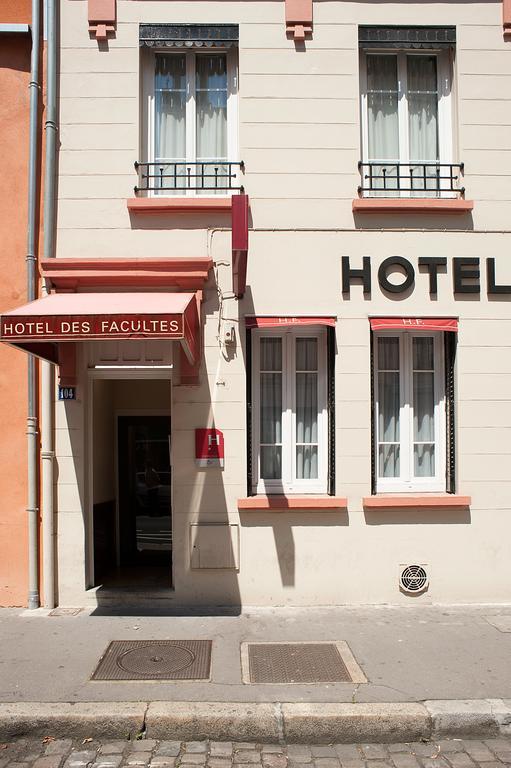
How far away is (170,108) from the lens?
7.83m

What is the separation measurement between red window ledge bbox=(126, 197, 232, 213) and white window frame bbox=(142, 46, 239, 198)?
1.17 ft

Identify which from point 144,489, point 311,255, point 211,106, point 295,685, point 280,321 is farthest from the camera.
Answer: point 144,489

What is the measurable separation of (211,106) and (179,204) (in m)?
1.53

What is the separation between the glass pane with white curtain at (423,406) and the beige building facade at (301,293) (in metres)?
0.03

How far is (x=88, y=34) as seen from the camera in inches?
293

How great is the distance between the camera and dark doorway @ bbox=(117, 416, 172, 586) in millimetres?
9016

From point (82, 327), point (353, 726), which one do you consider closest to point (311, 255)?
point (82, 327)

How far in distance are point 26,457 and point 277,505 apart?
9.77 ft

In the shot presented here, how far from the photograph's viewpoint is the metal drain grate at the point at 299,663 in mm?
5285

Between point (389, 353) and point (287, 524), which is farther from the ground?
point (389, 353)

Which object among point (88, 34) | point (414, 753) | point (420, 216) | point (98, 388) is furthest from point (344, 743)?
point (88, 34)

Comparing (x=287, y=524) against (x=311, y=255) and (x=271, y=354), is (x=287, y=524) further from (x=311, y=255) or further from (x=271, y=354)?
(x=311, y=255)

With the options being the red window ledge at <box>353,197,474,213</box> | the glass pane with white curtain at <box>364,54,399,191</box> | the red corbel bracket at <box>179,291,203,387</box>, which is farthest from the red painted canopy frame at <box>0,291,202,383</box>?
the glass pane with white curtain at <box>364,54,399,191</box>

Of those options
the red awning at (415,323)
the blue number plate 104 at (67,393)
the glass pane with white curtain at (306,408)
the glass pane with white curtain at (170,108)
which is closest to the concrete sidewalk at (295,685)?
the glass pane with white curtain at (306,408)
